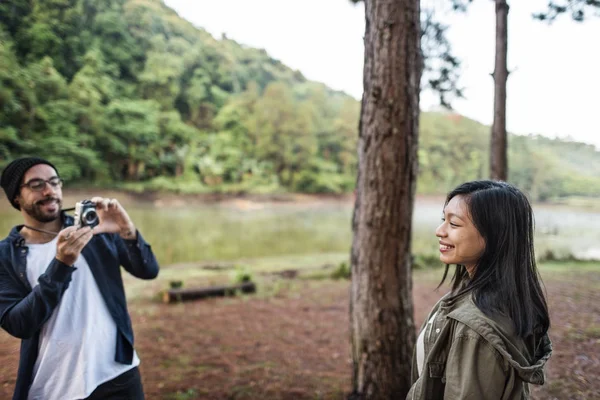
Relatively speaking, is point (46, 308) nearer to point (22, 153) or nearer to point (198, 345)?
point (198, 345)

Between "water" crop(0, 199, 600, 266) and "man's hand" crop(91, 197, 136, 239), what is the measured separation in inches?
263

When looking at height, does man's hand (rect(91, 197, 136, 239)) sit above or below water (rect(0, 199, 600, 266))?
above

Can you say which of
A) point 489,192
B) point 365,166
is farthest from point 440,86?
point 489,192

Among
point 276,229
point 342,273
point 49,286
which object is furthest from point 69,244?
point 276,229

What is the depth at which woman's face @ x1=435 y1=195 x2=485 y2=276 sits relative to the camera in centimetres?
114

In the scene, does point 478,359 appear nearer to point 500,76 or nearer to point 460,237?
point 460,237

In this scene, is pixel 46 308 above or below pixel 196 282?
above

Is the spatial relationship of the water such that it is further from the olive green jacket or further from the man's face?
the olive green jacket

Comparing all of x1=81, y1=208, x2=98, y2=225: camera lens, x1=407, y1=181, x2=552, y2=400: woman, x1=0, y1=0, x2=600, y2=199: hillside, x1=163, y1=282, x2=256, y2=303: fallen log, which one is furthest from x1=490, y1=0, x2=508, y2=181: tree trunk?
x1=0, y1=0, x2=600, y2=199: hillside

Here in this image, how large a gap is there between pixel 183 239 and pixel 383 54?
24.7 feet

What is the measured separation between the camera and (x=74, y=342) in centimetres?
156

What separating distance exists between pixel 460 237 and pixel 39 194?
5.33 feet

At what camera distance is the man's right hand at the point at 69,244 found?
1.43 metres

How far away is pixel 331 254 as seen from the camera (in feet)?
37.2
